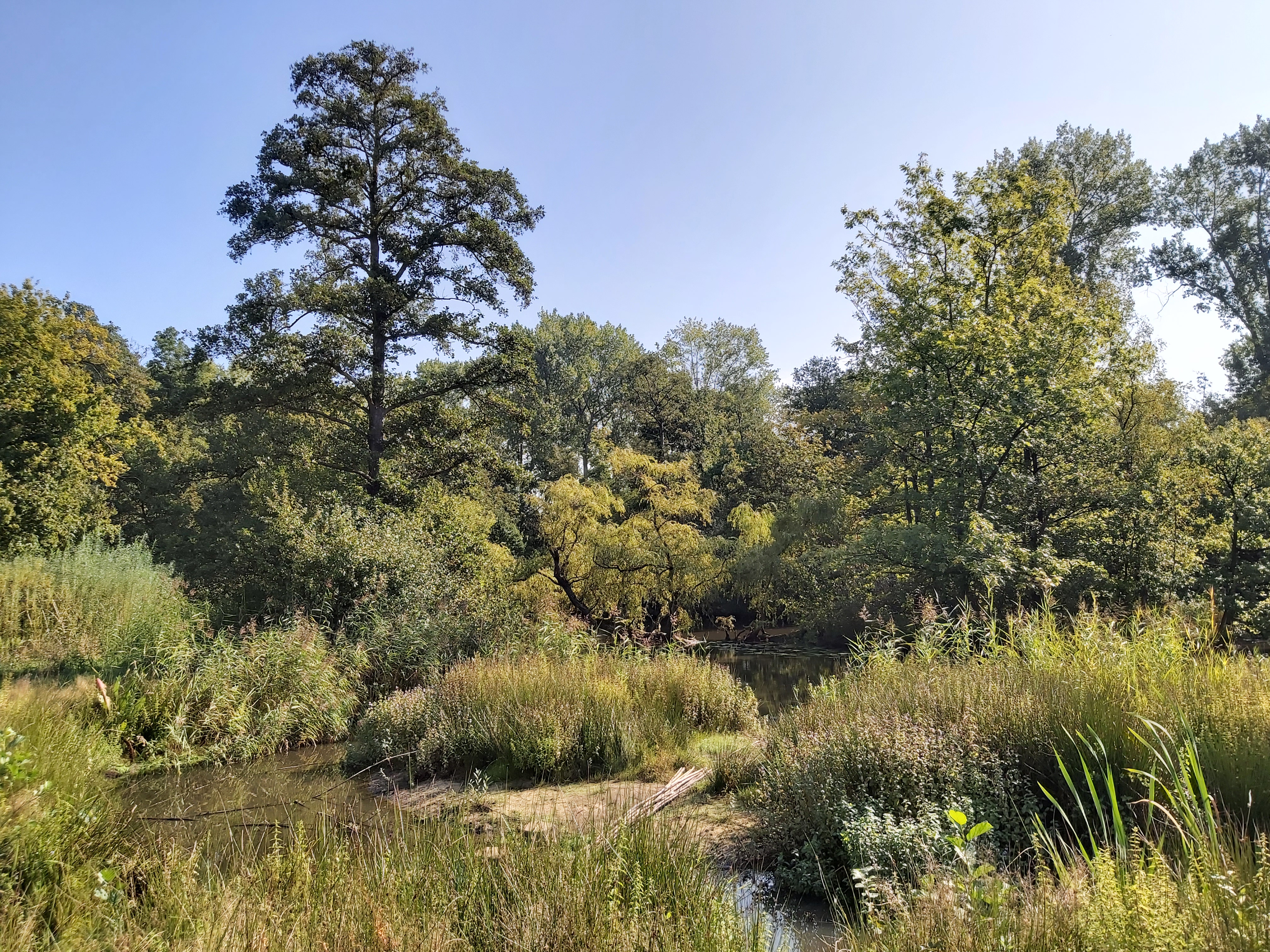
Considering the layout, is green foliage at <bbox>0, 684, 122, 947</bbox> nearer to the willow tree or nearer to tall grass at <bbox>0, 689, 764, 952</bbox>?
tall grass at <bbox>0, 689, 764, 952</bbox>

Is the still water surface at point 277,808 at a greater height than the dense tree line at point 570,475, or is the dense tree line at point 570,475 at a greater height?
the dense tree line at point 570,475

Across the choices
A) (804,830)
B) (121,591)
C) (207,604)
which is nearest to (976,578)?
(804,830)

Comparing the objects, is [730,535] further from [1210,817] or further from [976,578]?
[1210,817]

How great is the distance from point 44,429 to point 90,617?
7.08m

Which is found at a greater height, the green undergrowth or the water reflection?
the green undergrowth

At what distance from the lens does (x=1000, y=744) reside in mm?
4887

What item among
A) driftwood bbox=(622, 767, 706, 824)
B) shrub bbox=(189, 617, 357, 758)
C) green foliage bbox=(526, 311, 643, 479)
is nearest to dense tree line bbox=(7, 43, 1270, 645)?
shrub bbox=(189, 617, 357, 758)

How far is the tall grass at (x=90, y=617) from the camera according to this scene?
9609 millimetres

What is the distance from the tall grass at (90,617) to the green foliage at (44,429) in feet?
6.27

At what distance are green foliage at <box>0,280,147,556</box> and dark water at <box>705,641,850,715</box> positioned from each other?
15.4 meters

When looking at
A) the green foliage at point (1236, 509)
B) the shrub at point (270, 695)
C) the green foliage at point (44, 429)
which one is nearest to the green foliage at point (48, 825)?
the shrub at point (270, 695)

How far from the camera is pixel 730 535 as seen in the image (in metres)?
27.6

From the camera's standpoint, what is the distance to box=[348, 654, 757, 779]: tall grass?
7.21 meters

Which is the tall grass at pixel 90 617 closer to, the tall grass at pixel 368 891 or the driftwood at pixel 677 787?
the tall grass at pixel 368 891
